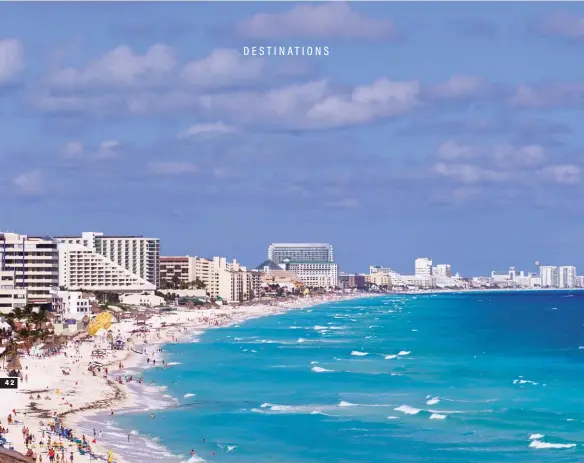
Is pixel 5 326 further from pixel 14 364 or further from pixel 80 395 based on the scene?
pixel 80 395

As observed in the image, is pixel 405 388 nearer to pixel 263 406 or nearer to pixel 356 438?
pixel 263 406

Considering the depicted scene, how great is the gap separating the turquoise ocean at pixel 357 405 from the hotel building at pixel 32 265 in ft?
63.8

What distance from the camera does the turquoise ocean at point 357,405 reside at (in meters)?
53.3

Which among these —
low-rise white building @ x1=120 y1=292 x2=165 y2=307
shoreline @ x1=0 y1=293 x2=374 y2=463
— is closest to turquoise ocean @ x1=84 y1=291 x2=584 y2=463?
shoreline @ x1=0 y1=293 x2=374 y2=463

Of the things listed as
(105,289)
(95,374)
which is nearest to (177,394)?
(95,374)

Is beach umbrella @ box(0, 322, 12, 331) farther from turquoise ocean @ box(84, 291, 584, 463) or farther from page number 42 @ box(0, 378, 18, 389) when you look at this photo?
page number 42 @ box(0, 378, 18, 389)

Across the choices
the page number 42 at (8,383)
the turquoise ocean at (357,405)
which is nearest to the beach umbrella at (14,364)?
the turquoise ocean at (357,405)

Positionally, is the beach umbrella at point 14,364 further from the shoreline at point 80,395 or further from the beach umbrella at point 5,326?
the beach umbrella at point 5,326

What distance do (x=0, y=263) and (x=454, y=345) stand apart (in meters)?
55.1

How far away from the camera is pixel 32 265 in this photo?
425 feet

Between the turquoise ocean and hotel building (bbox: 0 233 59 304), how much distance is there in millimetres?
19443

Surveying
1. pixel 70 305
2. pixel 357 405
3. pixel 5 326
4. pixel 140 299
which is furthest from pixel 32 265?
pixel 357 405

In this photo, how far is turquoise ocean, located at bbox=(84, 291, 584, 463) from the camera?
53344mm

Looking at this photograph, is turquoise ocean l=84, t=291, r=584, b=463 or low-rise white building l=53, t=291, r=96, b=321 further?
low-rise white building l=53, t=291, r=96, b=321
